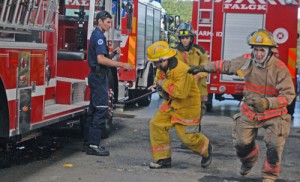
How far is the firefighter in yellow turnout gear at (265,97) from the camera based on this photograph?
19.9 feet

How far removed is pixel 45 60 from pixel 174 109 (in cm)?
160

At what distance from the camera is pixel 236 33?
1285cm

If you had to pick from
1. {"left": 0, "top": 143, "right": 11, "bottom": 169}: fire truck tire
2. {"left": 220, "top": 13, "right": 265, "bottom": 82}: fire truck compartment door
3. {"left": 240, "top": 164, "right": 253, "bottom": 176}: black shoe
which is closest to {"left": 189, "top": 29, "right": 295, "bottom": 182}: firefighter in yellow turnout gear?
{"left": 240, "top": 164, "right": 253, "bottom": 176}: black shoe

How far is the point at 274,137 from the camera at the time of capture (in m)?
6.10

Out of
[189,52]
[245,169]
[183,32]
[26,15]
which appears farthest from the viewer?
[189,52]

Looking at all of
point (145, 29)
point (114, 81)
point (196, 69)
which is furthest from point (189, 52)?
point (145, 29)

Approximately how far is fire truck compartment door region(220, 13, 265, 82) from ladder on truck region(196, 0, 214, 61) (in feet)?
1.01

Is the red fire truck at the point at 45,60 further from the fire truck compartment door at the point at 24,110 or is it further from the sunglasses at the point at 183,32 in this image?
the sunglasses at the point at 183,32

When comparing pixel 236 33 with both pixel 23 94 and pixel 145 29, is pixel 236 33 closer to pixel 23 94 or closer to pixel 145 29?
pixel 145 29

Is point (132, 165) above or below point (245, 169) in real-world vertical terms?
below

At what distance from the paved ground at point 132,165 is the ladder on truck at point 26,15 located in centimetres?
162

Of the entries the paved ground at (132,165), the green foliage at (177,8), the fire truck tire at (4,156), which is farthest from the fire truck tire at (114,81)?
the green foliage at (177,8)

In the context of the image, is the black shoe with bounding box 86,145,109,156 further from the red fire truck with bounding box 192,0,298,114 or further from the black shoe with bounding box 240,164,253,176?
the red fire truck with bounding box 192,0,298,114

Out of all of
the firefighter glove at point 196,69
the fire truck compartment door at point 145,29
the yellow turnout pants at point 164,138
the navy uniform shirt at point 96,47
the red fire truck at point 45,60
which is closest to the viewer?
the red fire truck at point 45,60
